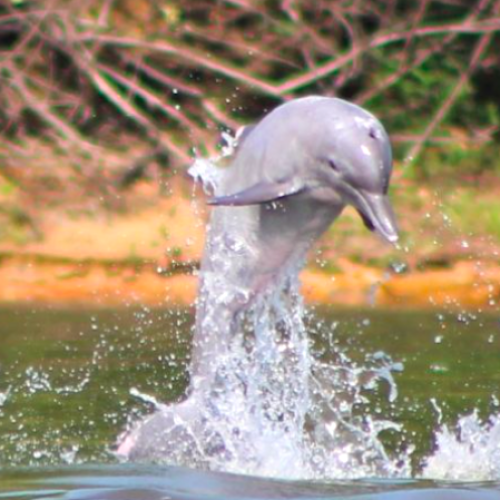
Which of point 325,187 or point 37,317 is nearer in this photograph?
point 325,187

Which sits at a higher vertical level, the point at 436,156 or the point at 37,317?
the point at 436,156

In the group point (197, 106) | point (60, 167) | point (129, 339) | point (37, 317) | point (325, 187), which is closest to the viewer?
point (325, 187)

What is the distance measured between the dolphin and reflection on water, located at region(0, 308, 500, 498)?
1.24 ft

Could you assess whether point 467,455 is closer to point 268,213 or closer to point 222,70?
point 268,213

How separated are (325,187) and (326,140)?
0.49 ft

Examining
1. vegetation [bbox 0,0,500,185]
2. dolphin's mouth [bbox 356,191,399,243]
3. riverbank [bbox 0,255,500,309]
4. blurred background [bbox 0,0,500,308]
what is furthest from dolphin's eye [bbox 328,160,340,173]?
vegetation [bbox 0,0,500,185]

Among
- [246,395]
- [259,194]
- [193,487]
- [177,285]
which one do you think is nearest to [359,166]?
[259,194]

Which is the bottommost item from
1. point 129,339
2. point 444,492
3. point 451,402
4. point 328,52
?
point 444,492

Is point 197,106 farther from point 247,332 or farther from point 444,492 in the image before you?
point 444,492

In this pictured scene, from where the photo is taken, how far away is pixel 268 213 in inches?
224

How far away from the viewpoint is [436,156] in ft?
46.5

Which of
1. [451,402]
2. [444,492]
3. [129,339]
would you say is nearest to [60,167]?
[129,339]

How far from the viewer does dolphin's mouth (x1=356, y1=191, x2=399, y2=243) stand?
5297mm

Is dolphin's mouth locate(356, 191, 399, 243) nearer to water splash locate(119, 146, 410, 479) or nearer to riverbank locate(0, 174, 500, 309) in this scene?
water splash locate(119, 146, 410, 479)
